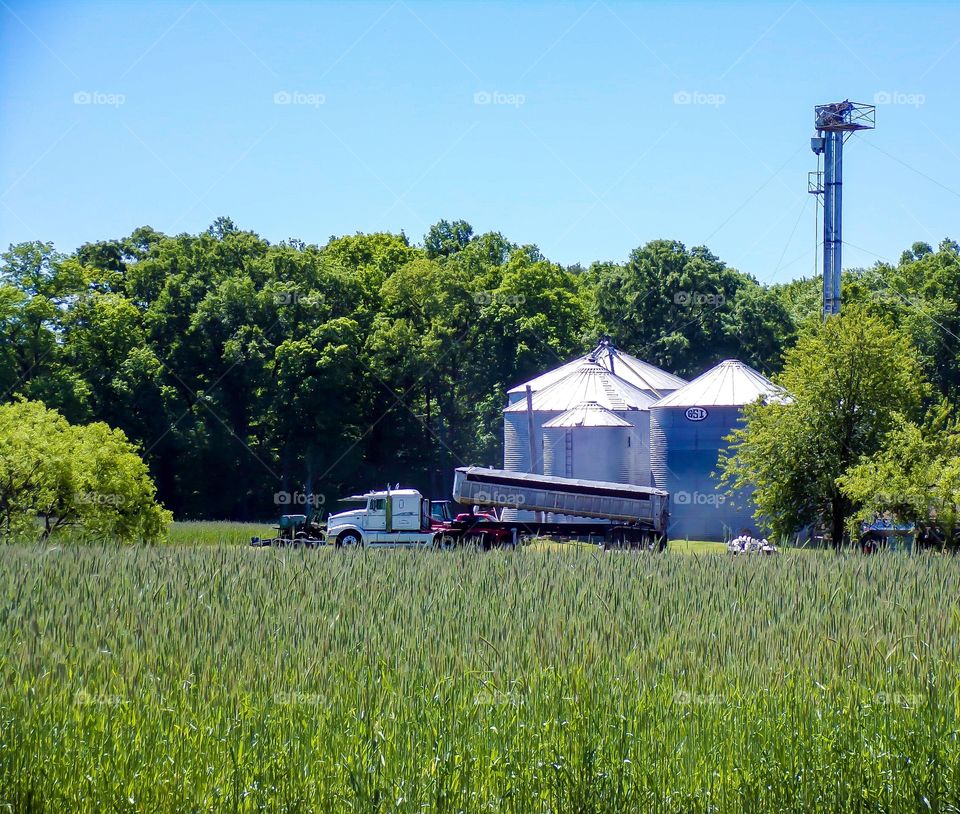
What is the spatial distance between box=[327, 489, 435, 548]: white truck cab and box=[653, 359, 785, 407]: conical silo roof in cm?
1567

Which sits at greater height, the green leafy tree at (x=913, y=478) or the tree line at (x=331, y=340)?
the tree line at (x=331, y=340)

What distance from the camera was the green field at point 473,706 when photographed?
774cm

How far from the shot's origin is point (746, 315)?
64.0 m

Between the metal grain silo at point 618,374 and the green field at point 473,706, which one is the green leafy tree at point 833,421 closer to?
the green field at point 473,706

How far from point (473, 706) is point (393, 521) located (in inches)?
1089

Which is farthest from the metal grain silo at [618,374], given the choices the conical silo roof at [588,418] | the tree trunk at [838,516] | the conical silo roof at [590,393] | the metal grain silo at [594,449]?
the tree trunk at [838,516]

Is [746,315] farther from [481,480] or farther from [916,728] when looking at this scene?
[916,728]

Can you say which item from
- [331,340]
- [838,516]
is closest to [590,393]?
[331,340]

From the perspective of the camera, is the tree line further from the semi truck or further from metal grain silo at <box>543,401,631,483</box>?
the semi truck

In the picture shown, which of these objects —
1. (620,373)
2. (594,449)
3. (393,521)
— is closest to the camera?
(393,521)

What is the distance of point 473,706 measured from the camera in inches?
329

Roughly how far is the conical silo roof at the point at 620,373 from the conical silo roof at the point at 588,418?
16.0 feet

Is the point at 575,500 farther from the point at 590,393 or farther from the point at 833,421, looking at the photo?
the point at 590,393

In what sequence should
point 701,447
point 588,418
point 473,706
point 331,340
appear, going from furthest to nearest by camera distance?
point 331,340, point 588,418, point 701,447, point 473,706
